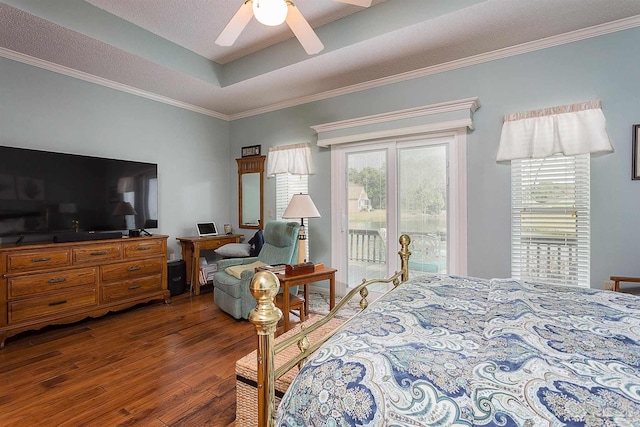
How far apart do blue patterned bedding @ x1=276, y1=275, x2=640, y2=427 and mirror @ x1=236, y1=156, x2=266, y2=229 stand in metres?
3.69

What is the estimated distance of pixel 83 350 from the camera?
2664mm

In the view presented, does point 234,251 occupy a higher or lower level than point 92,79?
lower

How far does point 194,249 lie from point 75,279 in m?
1.34

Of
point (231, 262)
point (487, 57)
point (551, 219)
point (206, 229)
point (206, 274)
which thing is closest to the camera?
point (551, 219)

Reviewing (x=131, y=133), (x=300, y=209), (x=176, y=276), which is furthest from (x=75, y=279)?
(x=300, y=209)

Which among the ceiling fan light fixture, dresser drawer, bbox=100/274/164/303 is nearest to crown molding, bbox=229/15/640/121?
the ceiling fan light fixture

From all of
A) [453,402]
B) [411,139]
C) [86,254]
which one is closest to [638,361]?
[453,402]

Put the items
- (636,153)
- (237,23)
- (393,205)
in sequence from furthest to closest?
(393,205), (636,153), (237,23)

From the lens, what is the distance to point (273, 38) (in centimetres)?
331

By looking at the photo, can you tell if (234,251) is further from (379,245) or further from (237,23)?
(237,23)

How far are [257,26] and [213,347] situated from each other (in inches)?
119

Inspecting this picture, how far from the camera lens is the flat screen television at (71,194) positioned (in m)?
2.95

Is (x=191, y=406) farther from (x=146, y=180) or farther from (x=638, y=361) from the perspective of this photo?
(x=146, y=180)

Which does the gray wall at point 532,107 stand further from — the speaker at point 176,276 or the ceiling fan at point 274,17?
the speaker at point 176,276
